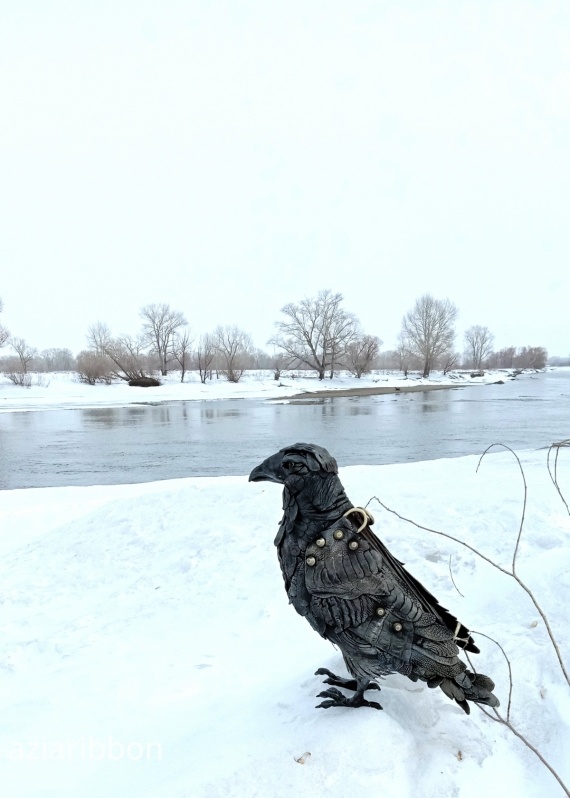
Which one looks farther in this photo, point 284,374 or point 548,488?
point 284,374

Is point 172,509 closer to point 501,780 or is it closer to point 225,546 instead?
point 225,546

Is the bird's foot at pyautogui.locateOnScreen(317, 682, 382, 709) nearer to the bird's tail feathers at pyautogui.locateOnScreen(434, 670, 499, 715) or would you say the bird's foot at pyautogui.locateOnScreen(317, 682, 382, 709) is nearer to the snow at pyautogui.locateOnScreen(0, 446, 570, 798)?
the snow at pyautogui.locateOnScreen(0, 446, 570, 798)

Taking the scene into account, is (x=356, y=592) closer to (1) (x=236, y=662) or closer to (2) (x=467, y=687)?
(2) (x=467, y=687)

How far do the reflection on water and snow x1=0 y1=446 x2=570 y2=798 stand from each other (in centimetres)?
569

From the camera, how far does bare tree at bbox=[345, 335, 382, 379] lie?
2122 inches

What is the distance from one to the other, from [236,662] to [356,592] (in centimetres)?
125

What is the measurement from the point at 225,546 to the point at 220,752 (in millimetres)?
2123

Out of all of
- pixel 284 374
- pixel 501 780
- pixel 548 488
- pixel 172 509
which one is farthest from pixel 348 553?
pixel 284 374

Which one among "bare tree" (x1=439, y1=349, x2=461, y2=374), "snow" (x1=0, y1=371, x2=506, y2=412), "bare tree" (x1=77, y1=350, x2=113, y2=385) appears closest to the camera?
"snow" (x1=0, y1=371, x2=506, y2=412)

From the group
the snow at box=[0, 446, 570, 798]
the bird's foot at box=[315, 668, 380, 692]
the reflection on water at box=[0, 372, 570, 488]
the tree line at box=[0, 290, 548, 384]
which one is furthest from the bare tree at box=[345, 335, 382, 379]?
the bird's foot at box=[315, 668, 380, 692]

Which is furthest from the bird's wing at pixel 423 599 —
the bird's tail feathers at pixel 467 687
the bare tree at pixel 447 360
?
the bare tree at pixel 447 360

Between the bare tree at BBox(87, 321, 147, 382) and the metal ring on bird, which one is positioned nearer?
the metal ring on bird

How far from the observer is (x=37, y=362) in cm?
8369

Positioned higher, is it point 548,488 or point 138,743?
point 548,488
